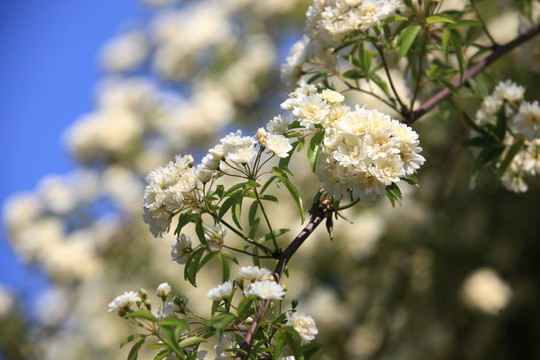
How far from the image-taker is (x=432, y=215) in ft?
8.54

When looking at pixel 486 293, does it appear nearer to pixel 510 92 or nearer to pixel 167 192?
pixel 510 92

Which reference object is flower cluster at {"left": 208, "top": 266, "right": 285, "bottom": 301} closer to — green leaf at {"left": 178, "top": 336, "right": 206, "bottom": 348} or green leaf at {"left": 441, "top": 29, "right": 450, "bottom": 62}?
green leaf at {"left": 178, "top": 336, "right": 206, "bottom": 348}

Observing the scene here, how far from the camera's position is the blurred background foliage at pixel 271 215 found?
2574 mm

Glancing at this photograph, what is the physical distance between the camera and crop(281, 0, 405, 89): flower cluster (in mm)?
1033

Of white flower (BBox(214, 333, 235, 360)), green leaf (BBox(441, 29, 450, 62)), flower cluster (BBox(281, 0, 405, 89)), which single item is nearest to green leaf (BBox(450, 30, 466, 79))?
green leaf (BBox(441, 29, 450, 62))

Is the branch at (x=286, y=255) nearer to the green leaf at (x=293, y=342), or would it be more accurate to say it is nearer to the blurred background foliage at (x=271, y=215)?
the green leaf at (x=293, y=342)

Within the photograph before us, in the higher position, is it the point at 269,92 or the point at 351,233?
the point at 269,92

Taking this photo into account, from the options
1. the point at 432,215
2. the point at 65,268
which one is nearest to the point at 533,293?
the point at 432,215

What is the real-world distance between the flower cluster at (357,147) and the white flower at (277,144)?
0.04m

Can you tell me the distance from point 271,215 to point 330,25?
2470 millimetres

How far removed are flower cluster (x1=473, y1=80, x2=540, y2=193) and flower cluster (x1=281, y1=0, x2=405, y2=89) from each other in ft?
1.08

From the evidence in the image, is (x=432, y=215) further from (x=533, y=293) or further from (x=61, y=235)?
(x=61, y=235)

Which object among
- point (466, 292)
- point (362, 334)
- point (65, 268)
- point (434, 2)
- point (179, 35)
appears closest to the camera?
point (434, 2)

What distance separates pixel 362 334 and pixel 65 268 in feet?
8.79
